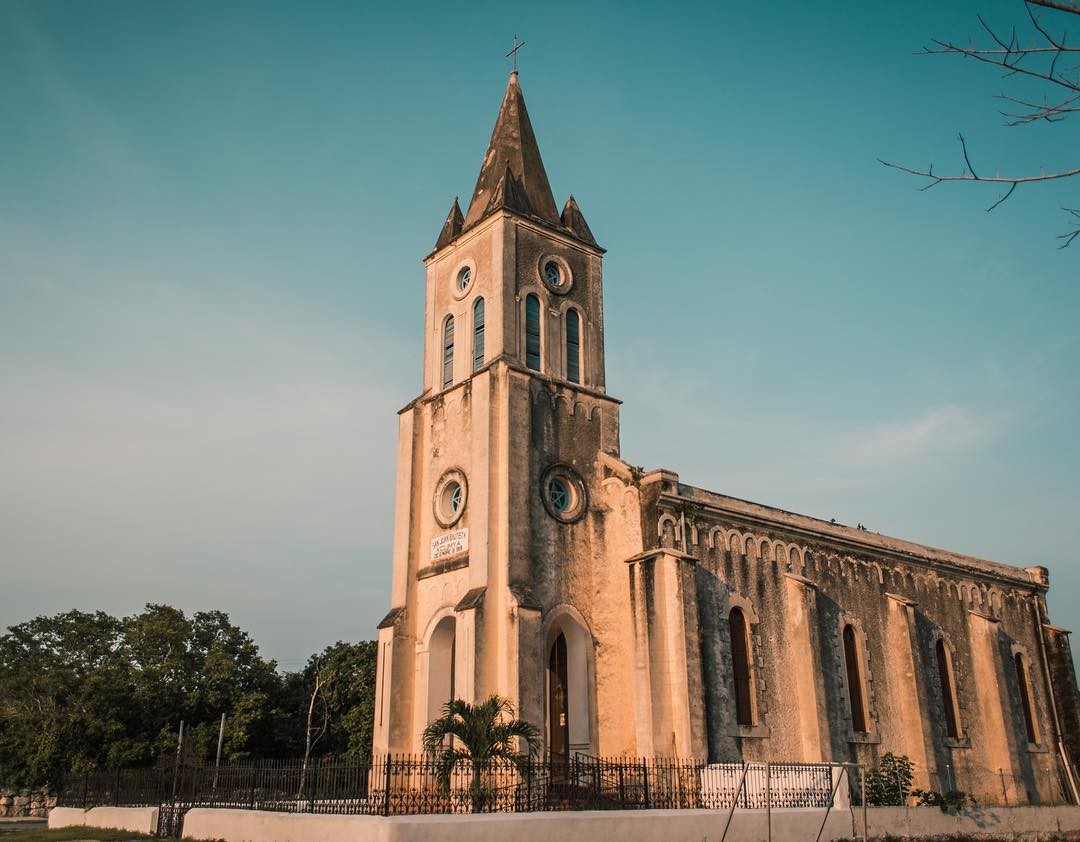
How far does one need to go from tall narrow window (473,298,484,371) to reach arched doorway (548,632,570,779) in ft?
26.8

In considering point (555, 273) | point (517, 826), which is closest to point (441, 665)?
point (517, 826)

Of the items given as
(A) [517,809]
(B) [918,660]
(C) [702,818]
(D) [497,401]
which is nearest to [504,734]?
(A) [517,809]

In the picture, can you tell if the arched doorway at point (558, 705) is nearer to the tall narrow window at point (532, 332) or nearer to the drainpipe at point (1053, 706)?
the tall narrow window at point (532, 332)

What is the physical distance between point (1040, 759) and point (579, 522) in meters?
21.7

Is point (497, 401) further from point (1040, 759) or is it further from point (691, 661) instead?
point (1040, 759)

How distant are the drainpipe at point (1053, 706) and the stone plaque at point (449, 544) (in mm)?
25237

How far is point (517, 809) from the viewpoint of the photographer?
766 inches

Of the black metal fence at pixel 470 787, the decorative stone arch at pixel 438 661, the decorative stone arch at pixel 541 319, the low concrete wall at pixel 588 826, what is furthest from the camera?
the decorative stone arch at pixel 541 319

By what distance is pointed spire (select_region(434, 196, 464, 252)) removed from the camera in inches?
1215

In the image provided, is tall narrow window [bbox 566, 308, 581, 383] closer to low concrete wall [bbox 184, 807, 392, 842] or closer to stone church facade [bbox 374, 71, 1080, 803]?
stone church facade [bbox 374, 71, 1080, 803]

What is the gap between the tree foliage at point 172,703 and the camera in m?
35.8

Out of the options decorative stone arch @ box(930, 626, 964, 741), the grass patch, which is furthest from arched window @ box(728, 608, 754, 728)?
the grass patch

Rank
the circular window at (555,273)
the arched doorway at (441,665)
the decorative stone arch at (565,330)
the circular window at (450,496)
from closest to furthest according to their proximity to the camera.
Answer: the arched doorway at (441,665)
the circular window at (450,496)
the decorative stone arch at (565,330)
the circular window at (555,273)

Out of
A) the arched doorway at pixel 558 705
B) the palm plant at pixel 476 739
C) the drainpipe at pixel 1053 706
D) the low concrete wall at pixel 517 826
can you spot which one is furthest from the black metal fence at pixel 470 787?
the drainpipe at pixel 1053 706
